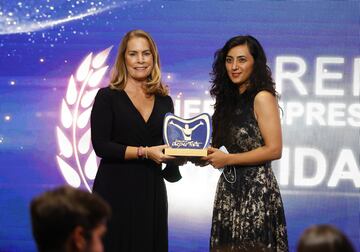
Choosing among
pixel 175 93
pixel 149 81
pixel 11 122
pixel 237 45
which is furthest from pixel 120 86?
pixel 11 122

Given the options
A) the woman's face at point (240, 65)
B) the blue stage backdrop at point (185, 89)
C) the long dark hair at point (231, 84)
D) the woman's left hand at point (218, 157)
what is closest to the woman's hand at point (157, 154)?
the woman's left hand at point (218, 157)

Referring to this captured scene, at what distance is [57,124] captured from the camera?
5664mm

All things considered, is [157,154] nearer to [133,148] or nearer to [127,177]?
[133,148]

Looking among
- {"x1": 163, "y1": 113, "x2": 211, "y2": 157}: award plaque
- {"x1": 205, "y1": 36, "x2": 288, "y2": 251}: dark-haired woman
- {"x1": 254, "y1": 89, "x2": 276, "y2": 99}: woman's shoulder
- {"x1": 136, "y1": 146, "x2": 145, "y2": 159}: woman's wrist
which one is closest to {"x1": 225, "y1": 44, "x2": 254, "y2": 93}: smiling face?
{"x1": 205, "y1": 36, "x2": 288, "y2": 251}: dark-haired woman

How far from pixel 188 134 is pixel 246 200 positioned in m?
0.45

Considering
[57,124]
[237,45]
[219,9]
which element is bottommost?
[57,124]

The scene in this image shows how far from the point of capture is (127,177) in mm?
4051

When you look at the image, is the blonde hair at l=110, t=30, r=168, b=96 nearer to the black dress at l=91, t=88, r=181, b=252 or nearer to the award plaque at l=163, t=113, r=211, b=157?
the black dress at l=91, t=88, r=181, b=252

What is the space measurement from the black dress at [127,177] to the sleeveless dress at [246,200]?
0.33 metres

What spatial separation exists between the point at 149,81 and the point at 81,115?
159 centimetres

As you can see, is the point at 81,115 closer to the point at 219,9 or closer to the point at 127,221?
the point at 219,9

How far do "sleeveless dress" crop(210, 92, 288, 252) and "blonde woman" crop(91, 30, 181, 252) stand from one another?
32 cm

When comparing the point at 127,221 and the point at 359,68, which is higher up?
the point at 359,68

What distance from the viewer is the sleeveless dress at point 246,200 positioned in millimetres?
4016
